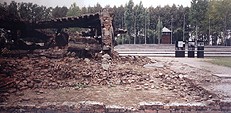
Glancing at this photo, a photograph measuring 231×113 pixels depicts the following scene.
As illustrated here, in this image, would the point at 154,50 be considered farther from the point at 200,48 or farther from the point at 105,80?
the point at 105,80

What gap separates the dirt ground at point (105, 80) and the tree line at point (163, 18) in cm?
44

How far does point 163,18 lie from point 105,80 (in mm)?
1069

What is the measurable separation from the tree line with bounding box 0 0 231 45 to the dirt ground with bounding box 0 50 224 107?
437 millimetres

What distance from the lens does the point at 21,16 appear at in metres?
3.12

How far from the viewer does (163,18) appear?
9.71 ft

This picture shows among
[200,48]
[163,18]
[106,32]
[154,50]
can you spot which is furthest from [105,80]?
[200,48]

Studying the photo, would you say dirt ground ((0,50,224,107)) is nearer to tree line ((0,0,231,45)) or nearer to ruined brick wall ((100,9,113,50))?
ruined brick wall ((100,9,113,50))

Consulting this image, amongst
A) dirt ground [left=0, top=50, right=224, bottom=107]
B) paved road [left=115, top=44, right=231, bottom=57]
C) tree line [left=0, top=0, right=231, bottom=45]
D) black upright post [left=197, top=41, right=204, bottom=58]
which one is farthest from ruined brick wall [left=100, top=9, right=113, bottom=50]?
black upright post [left=197, top=41, right=204, bottom=58]

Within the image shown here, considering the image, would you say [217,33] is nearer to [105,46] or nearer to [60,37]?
[105,46]

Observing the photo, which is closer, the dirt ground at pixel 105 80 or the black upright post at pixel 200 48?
the dirt ground at pixel 105 80

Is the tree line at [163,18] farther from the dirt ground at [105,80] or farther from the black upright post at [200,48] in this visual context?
the dirt ground at [105,80]

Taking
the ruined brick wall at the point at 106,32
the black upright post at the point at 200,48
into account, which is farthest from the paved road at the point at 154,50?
the ruined brick wall at the point at 106,32

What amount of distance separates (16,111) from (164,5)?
2066mm

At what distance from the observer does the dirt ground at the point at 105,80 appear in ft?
9.29
